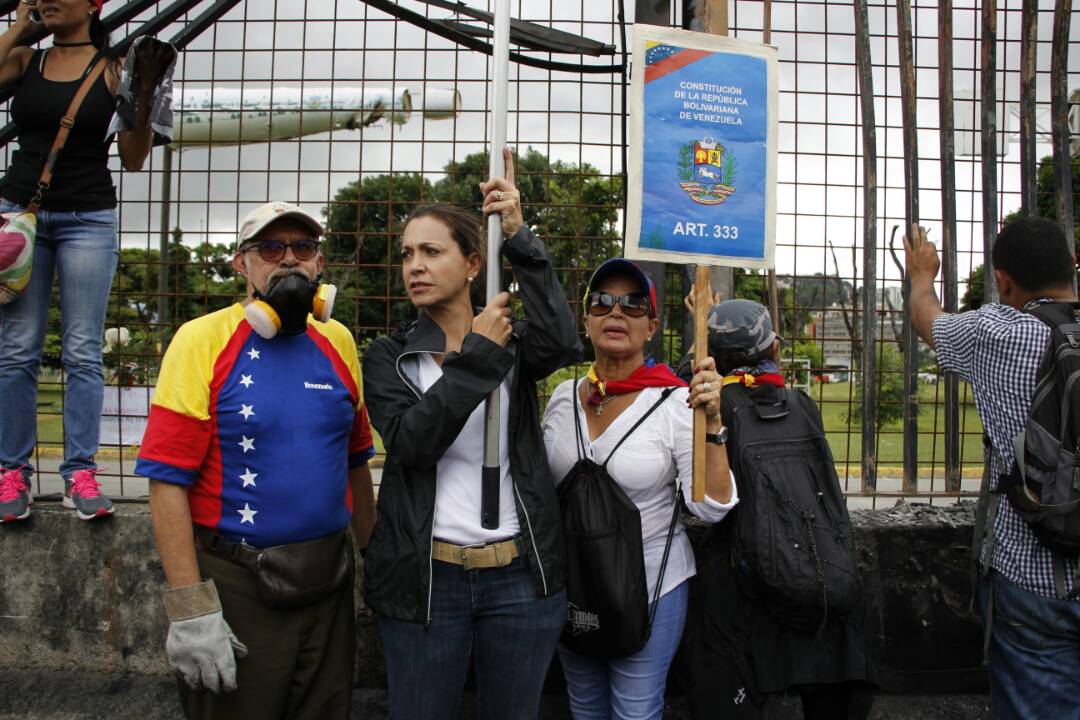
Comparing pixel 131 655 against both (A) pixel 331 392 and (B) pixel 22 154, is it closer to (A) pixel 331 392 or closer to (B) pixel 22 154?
(A) pixel 331 392

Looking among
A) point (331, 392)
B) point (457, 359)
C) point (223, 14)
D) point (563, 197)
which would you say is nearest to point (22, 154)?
point (223, 14)

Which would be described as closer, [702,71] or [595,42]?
[702,71]

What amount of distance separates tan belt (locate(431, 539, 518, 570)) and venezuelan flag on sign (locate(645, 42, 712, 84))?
1492mm

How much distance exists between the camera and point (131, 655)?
327 centimetres

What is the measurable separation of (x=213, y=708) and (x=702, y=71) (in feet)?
7.69

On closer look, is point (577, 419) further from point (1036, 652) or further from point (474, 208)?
point (474, 208)

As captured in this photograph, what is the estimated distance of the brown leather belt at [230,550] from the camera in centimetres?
221

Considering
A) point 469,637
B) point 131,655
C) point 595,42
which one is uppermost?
point 595,42

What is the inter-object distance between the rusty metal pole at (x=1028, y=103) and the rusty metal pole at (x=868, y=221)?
2.30 ft

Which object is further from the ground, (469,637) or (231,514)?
(231,514)

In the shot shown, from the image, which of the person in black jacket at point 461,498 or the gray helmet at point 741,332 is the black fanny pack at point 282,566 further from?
the gray helmet at point 741,332

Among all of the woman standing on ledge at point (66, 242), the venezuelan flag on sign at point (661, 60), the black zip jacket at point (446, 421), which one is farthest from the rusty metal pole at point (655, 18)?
the woman standing on ledge at point (66, 242)

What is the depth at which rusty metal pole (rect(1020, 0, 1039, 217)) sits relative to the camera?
3.71 meters

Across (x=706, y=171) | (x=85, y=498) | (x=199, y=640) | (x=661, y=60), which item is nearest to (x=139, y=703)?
(x=85, y=498)
